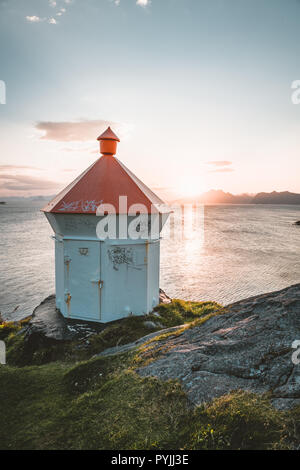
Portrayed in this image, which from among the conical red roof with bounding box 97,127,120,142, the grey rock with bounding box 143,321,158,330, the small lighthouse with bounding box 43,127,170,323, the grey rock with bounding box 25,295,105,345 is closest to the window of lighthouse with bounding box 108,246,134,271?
the small lighthouse with bounding box 43,127,170,323

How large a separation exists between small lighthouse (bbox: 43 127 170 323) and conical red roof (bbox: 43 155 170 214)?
0.10 ft

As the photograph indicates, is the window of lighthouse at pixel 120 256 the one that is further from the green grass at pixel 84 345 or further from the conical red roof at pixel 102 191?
the green grass at pixel 84 345

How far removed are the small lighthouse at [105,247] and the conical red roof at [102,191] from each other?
29 mm

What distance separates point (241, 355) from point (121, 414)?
2.23 meters

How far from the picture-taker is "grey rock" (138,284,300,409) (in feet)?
14.4

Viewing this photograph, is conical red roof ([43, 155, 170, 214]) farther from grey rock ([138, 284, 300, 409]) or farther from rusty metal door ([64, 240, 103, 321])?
grey rock ([138, 284, 300, 409])

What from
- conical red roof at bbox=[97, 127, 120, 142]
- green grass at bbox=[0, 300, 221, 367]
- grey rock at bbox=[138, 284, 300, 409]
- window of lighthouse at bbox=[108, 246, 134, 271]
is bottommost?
green grass at bbox=[0, 300, 221, 367]

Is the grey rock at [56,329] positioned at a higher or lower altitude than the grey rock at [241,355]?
lower

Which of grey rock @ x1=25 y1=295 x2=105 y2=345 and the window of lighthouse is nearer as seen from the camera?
grey rock @ x1=25 y1=295 x2=105 y2=345

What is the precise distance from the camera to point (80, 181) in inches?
424

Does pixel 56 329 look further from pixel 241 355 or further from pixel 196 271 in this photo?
pixel 196 271

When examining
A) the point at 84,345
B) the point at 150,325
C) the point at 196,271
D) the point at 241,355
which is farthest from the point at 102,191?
the point at 196,271

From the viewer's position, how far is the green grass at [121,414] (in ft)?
11.9

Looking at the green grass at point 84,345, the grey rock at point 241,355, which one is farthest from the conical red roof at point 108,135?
the grey rock at point 241,355
